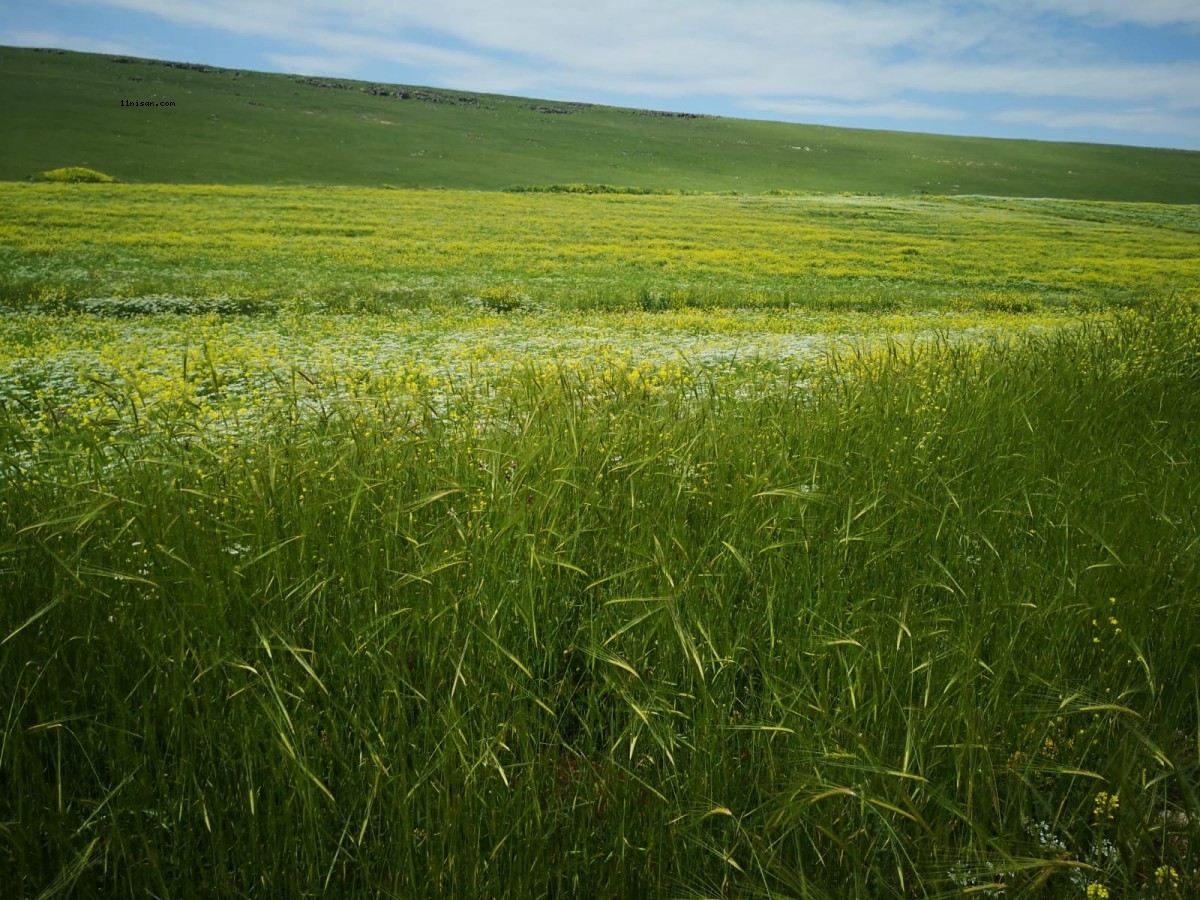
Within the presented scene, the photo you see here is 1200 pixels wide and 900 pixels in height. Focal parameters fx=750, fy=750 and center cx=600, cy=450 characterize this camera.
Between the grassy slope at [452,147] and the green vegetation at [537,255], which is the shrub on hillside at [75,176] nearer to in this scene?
the grassy slope at [452,147]

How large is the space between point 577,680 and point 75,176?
53.2 m

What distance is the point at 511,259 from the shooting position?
23375mm

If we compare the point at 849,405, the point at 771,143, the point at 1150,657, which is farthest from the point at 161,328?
the point at 771,143

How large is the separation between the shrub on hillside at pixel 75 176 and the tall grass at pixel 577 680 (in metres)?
49.2

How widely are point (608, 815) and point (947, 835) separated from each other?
0.95 m

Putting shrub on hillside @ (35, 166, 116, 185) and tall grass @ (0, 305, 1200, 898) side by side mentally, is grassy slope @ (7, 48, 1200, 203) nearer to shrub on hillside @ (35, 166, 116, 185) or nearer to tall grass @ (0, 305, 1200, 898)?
shrub on hillside @ (35, 166, 116, 185)

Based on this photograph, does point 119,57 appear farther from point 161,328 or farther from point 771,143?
point 161,328

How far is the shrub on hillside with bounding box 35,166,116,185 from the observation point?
42531 mm

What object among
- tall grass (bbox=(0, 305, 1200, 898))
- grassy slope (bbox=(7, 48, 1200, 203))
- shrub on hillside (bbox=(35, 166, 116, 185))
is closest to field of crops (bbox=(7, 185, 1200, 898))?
tall grass (bbox=(0, 305, 1200, 898))

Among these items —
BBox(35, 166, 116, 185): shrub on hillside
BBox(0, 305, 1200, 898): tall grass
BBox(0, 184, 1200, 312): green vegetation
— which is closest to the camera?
BBox(0, 305, 1200, 898): tall grass

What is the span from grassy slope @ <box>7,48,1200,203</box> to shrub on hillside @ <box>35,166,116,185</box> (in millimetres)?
2554

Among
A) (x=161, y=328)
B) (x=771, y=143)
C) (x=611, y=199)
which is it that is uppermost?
(x=771, y=143)

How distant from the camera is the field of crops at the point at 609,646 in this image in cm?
210

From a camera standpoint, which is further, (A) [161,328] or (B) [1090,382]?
(A) [161,328]
